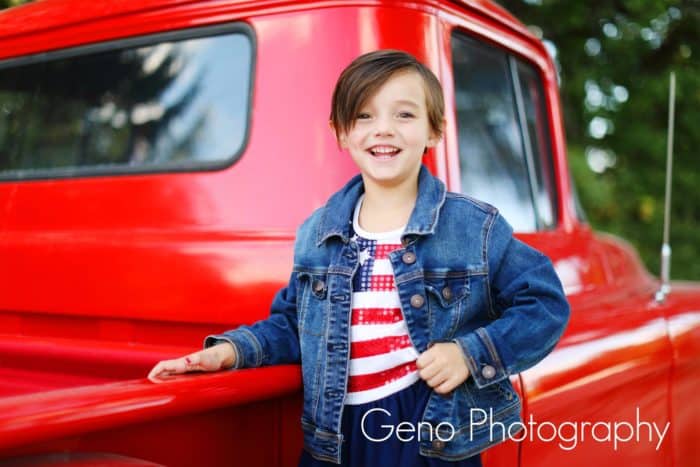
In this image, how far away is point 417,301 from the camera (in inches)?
59.5

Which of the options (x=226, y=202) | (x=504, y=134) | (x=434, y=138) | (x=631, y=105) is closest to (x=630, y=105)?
(x=631, y=105)

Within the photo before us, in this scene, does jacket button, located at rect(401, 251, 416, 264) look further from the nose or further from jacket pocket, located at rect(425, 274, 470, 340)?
the nose

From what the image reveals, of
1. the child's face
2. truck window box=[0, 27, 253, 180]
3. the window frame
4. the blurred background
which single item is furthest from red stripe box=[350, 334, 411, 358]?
the blurred background

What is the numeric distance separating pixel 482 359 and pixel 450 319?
95 mm

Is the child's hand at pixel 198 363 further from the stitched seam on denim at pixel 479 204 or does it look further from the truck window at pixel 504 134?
the truck window at pixel 504 134

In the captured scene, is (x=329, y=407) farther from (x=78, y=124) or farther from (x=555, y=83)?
(x=555, y=83)

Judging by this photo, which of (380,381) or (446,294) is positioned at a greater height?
(446,294)

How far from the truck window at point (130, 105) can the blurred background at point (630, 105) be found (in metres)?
4.36

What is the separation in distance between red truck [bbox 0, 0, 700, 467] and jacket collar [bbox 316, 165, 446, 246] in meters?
0.20

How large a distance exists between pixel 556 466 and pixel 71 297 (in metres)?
1.21

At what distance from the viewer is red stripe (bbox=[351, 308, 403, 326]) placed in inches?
61.2

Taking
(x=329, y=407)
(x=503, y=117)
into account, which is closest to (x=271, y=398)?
(x=329, y=407)

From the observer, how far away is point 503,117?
2623mm

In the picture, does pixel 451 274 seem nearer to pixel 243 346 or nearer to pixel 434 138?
pixel 434 138
